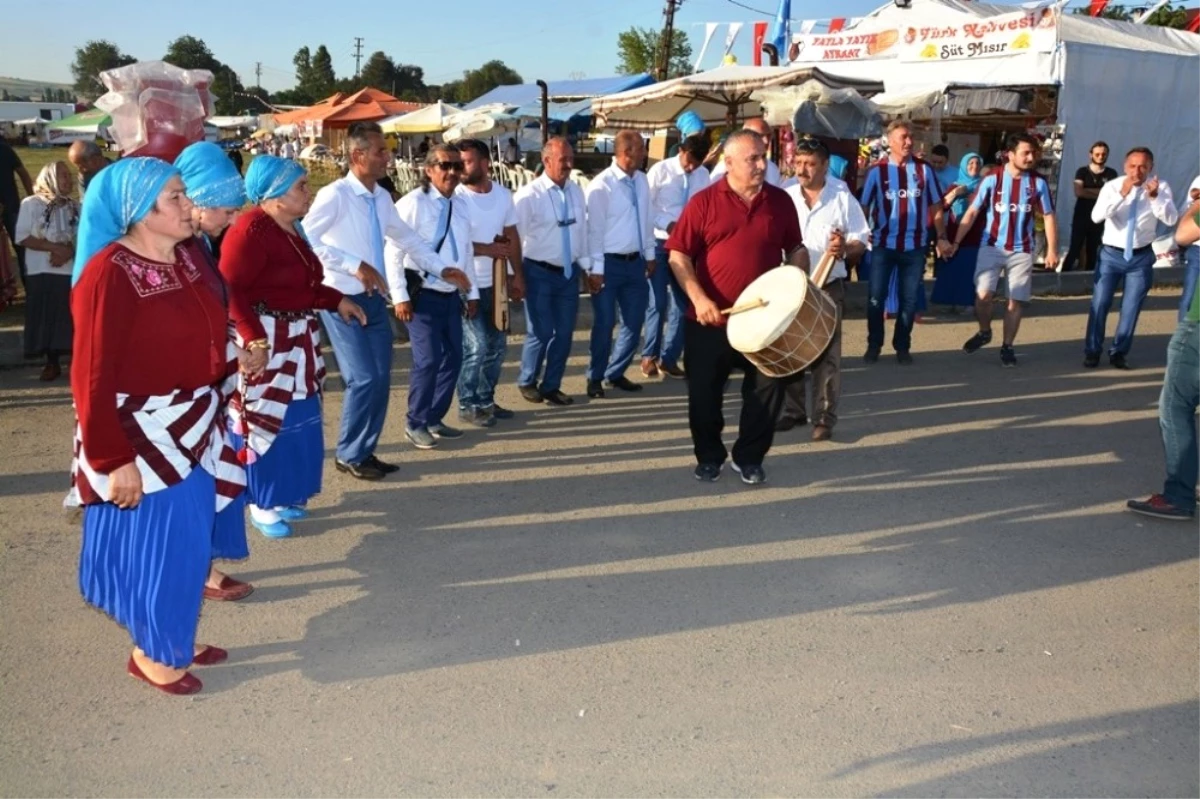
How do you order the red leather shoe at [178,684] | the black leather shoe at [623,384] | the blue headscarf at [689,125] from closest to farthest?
1. the red leather shoe at [178,684]
2. the black leather shoe at [623,384]
3. the blue headscarf at [689,125]

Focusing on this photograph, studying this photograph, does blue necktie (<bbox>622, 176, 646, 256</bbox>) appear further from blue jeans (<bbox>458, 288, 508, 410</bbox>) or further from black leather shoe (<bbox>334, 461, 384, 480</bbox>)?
black leather shoe (<bbox>334, 461, 384, 480</bbox>)

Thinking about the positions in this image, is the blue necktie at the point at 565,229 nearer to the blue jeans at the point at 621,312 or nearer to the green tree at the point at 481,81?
the blue jeans at the point at 621,312

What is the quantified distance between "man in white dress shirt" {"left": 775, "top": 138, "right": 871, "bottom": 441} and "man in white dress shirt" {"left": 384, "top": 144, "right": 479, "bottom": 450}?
2254mm

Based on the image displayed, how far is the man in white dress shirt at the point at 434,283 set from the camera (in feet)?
21.1

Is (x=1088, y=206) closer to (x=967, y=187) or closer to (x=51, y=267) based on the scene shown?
(x=967, y=187)

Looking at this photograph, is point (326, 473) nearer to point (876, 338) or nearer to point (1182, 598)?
point (1182, 598)

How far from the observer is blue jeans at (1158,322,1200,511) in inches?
206

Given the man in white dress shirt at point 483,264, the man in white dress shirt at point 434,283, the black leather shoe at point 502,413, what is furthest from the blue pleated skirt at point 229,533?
the black leather shoe at point 502,413

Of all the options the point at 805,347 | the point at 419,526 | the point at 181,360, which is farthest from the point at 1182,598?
the point at 181,360

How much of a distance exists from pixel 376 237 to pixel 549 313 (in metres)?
2.12

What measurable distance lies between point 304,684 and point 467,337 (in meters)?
3.68

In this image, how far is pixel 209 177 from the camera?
3867mm

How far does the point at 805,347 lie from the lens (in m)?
5.29

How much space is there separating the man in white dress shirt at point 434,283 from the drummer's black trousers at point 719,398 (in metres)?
1.57
